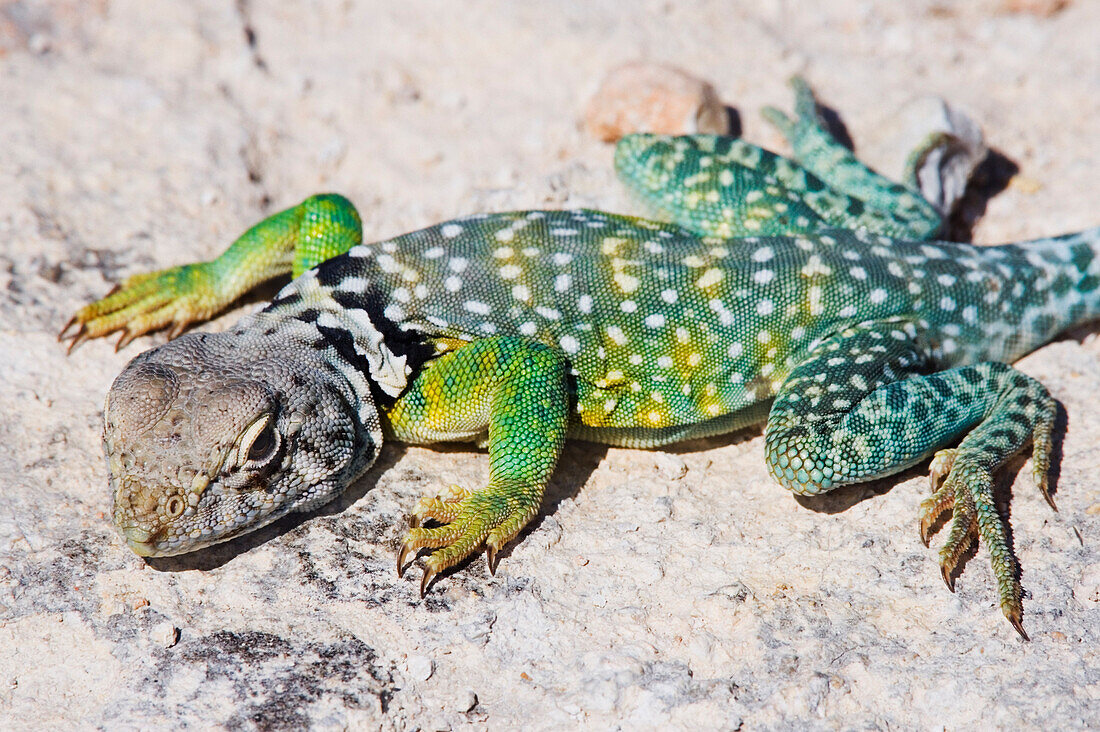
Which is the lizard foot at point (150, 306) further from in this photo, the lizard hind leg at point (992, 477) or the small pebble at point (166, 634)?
the lizard hind leg at point (992, 477)

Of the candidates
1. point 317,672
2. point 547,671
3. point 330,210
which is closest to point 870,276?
point 547,671

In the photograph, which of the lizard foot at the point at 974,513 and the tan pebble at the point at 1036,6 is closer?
the lizard foot at the point at 974,513

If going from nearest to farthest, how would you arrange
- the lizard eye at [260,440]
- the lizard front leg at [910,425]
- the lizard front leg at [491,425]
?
the lizard eye at [260,440] < the lizard front leg at [491,425] < the lizard front leg at [910,425]

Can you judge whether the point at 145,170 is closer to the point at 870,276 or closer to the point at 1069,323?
the point at 870,276

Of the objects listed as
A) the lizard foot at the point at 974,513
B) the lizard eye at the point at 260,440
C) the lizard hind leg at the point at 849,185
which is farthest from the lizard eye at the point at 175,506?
the lizard hind leg at the point at 849,185

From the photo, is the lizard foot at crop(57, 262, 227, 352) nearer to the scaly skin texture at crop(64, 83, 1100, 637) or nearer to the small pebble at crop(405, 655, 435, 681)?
the scaly skin texture at crop(64, 83, 1100, 637)

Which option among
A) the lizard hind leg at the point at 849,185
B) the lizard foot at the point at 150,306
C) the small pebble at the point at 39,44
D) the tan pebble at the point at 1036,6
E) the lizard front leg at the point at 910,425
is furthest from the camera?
the tan pebble at the point at 1036,6

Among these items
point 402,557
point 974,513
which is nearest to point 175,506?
point 402,557
